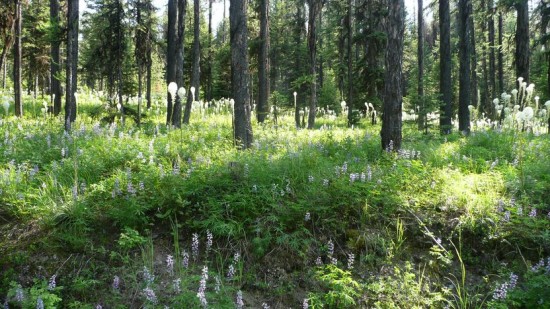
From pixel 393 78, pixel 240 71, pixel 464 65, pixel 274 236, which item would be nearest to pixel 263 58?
pixel 464 65

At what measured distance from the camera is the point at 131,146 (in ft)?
19.3

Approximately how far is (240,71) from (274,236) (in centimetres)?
408

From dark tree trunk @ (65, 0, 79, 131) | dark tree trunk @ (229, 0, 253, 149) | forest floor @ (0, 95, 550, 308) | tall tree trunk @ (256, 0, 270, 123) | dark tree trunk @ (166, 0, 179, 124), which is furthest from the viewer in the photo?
tall tree trunk @ (256, 0, 270, 123)

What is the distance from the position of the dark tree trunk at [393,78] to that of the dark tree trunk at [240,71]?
253 centimetres

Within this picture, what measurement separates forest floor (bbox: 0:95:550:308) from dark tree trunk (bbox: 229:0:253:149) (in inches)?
78.1

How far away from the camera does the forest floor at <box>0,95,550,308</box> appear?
330cm

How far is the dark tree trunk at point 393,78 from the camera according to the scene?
5.96 meters

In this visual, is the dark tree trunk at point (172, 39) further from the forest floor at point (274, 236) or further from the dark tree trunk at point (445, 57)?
the dark tree trunk at point (445, 57)

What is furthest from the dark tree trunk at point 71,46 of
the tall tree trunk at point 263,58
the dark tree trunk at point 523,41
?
the dark tree trunk at point 523,41

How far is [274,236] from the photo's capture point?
3.92 m

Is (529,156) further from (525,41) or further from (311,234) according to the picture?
(525,41)

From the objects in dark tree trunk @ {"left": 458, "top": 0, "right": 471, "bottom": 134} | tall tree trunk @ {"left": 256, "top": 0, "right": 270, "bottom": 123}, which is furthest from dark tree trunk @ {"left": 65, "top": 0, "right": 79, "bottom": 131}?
dark tree trunk @ {"left": 458, "top": 0, "right": 471, "bottom": 134}

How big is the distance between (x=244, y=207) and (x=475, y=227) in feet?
8.34

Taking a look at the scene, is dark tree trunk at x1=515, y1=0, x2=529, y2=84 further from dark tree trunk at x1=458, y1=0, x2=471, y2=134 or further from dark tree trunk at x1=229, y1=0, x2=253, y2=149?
dark tree trunk at x1=229, y1=0, x2=253, y2=149
